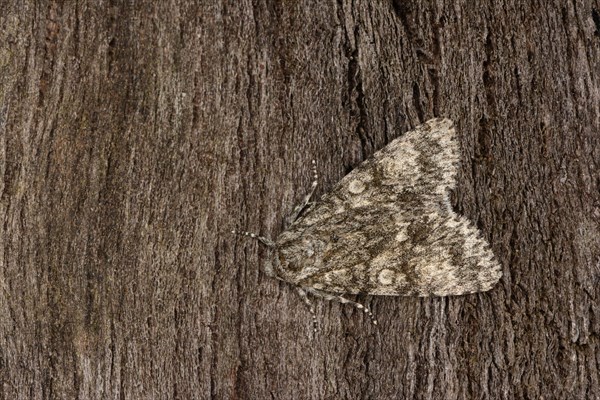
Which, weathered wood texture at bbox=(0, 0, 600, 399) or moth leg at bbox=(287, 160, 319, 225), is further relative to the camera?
moth leg at bbox=(287, 160, 319, 225)

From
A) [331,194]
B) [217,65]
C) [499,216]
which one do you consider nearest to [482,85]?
[499,216]

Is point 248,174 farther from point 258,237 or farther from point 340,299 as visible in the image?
point 340,299

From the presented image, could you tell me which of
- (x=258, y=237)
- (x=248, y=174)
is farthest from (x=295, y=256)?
(x=248, y=174)

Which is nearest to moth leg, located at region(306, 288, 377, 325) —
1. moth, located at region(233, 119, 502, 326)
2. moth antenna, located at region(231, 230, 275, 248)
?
moth, located at region(233, 119, 502, 326)

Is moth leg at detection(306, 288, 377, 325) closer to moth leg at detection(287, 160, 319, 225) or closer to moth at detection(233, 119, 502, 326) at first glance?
moth at detection(233, 119, 502, 326)

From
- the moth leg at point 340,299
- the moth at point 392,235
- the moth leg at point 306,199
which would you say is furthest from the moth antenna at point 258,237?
the moth leg at point 340,299

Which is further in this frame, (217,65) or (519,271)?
(217,65)

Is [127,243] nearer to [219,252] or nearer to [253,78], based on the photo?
[219,252]
